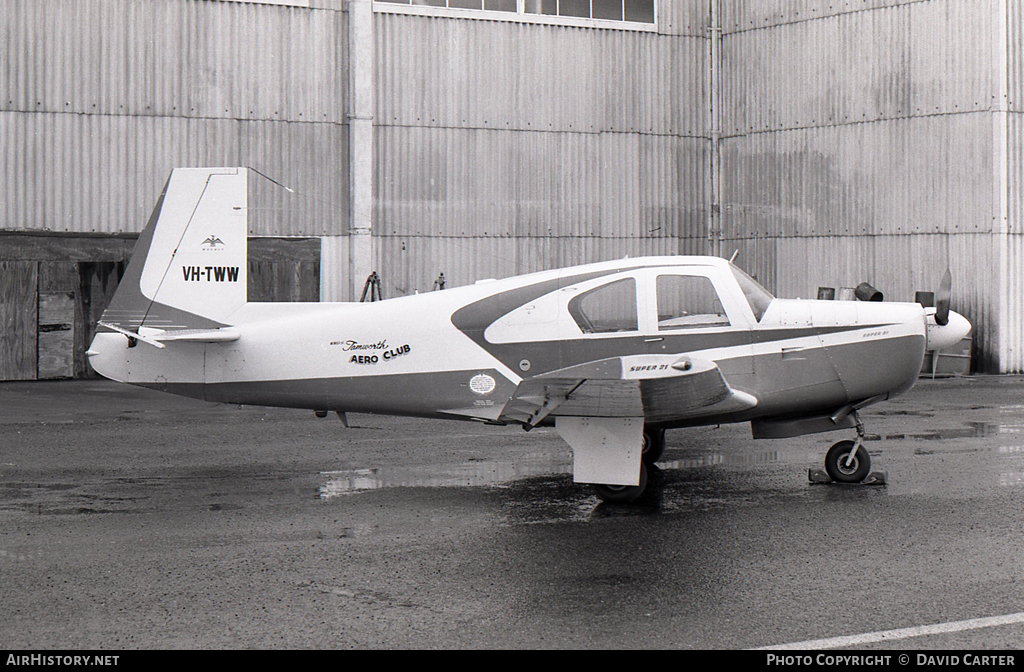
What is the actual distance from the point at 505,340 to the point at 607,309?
871 millimetres

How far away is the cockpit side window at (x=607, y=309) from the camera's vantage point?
362 inches

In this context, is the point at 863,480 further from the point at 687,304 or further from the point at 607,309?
the point at 607,309

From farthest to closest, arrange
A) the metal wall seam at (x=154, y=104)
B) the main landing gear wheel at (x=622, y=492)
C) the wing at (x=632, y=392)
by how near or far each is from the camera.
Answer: the metal wall seam at (x=154, y=104) < the main landing gear wheel at (x=622, y=492) < the wing at (x=632, y=392)

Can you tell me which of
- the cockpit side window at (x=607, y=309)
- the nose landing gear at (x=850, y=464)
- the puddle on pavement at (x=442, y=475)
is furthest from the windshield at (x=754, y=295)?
the puddle on pavement at (x=442, y=475)

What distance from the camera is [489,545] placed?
7516 mm

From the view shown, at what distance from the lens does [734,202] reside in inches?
965

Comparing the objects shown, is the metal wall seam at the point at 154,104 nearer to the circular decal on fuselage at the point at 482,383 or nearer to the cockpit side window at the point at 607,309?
the circular decal on fuselage at the point at 482,383

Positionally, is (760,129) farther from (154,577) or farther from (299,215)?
(154,577)

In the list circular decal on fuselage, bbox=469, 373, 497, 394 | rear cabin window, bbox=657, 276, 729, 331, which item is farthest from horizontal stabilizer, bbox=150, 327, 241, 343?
rear cabin window, bbox=657, 276, 729, 331

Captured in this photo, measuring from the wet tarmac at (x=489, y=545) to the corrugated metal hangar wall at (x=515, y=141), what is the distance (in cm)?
852

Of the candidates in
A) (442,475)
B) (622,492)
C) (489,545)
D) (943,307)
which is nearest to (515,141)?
(442,475)

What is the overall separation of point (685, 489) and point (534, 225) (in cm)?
1378

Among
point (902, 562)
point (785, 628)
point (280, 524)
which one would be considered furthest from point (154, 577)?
point (902, 562)

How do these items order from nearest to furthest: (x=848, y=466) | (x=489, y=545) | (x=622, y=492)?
(x=489, y=545) < (x=622, y=492) < (x=848, y=466)
